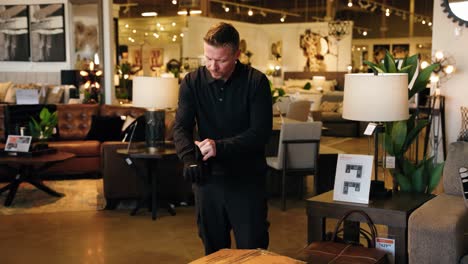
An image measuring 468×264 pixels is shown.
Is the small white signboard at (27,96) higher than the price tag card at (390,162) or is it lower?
higher

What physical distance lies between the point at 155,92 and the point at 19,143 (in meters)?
1.77

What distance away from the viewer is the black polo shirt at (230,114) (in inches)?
101

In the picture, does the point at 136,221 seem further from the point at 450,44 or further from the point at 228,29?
the point at 450,44

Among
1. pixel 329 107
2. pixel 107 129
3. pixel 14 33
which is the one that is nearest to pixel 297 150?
pixel 107 129

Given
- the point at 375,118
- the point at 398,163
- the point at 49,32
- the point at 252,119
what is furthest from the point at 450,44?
the point at 49,32

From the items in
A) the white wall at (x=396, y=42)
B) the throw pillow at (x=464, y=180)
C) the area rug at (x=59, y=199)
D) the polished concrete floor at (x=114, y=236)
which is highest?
the white wall at (x=396, y=42)

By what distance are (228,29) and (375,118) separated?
1246 mm

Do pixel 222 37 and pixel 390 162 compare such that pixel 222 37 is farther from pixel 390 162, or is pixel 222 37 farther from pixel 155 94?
pixel 155 94

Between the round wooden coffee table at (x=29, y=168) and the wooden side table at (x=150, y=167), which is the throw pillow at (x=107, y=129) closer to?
the round wooden coffee table at (x=29, y=168)

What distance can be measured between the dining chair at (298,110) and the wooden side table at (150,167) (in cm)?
421

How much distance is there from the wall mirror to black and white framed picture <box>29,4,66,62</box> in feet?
23.7

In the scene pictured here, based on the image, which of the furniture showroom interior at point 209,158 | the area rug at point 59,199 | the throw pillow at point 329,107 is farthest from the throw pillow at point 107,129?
the throw pillow at point 329,107

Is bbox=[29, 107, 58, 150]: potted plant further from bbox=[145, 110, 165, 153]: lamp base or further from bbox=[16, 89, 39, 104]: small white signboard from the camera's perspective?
bbox=[145, 110, 165, 153]: lamp base

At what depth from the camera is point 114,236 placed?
491 cm
